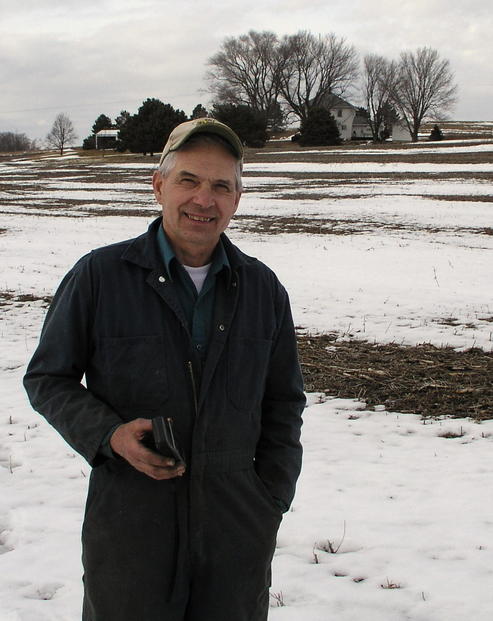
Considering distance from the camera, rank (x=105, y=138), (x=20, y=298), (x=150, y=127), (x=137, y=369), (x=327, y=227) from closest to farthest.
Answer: (x=137, y=369), (x=20, y=298), (x=327, y=227), (x=150, y=127), (x=105, y=138)

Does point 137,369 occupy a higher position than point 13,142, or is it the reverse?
point 13,142

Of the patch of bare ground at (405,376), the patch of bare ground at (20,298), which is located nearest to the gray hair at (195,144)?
the patch of bare ground at (405,376)

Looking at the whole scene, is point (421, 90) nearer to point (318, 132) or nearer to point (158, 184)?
point (318, 132)

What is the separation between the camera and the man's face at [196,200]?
201cm

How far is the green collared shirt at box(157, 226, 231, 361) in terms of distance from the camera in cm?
194

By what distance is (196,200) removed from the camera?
2008 millimetres

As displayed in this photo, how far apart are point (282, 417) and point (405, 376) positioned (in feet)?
14.4

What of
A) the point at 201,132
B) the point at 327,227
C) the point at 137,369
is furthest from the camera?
the point at 327,227

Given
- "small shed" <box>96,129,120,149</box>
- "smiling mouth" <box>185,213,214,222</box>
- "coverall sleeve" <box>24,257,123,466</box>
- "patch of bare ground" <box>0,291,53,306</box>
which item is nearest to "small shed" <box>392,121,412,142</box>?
"small shed" <box>96,129,120,149</box>

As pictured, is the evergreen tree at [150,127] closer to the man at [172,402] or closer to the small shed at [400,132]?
the small shed at [400,132]

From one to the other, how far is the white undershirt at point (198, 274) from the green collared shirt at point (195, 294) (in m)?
0.03

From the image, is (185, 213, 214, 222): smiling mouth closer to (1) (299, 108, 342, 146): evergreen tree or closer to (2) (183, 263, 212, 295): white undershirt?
(2) (183, 263, 212, 295): white undershirt

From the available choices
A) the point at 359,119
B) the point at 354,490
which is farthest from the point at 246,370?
the point at 359,119

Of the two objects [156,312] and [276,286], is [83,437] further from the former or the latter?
[276,286]
